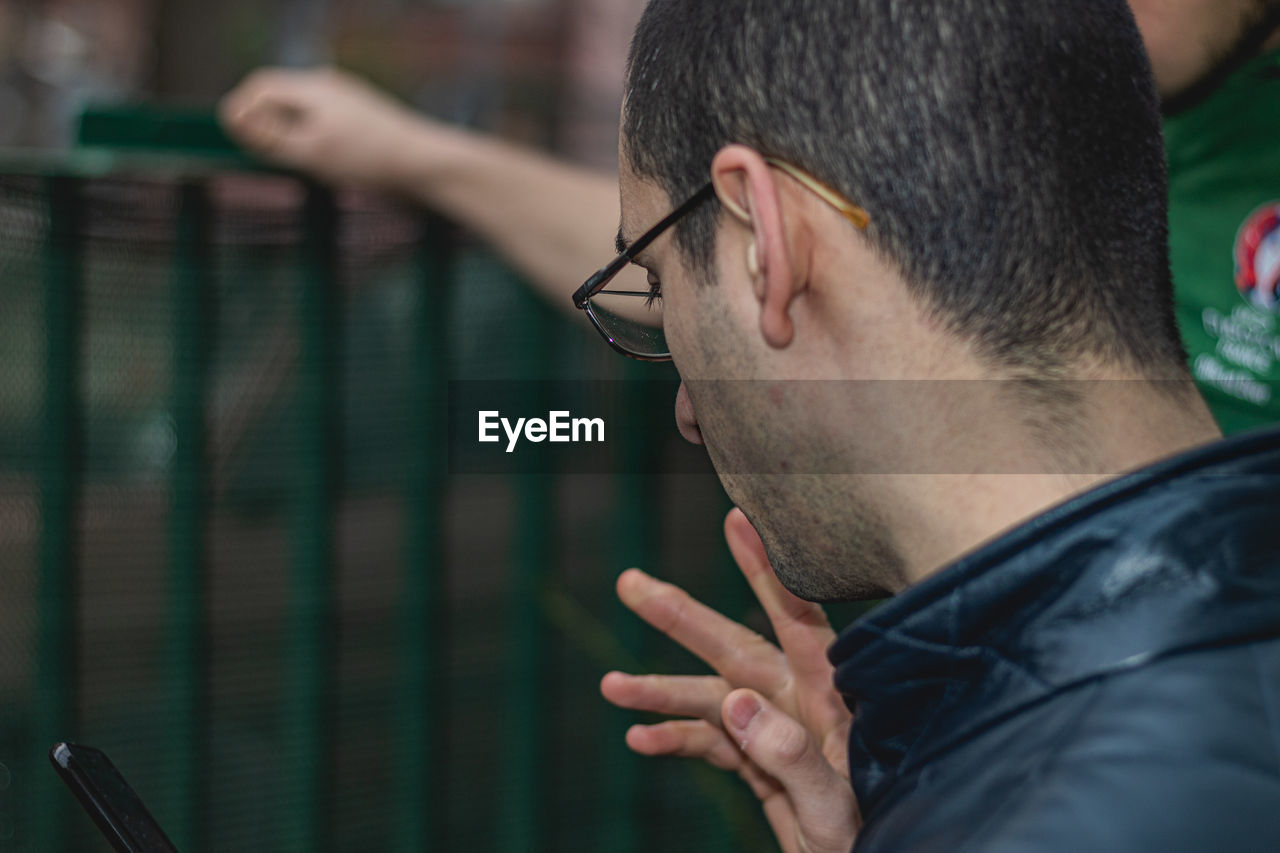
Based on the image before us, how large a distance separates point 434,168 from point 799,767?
174 cm

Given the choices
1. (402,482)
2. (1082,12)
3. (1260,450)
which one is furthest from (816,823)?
(402,482)

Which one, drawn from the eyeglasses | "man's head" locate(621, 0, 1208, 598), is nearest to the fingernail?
"man's head" locate(621, 0, 1208, 598)

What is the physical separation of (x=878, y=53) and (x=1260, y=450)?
0.52m

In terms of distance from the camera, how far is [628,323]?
1.53m

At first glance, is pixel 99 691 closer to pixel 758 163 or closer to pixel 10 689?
pixel 10 689

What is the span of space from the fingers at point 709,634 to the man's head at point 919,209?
0.55 metres

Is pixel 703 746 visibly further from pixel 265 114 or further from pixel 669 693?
pixel 265 114

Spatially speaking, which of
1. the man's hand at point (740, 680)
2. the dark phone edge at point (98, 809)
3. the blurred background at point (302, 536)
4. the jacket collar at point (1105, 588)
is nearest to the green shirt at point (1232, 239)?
the man's hand at point (740, 680)

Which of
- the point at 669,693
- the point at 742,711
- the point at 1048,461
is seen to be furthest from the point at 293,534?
the point at 1048,461

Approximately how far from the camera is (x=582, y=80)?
20.4 m

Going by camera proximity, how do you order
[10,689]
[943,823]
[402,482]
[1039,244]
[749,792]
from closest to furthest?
[943,823], [1039,244], [10,689], [402,482], [749,792]

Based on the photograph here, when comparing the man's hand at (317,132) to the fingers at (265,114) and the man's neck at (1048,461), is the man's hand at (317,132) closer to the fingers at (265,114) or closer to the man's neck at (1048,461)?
the fingers at (265,114)

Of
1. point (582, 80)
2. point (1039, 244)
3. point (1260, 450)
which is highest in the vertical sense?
point (582, 80)

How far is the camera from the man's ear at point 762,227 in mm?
1130
